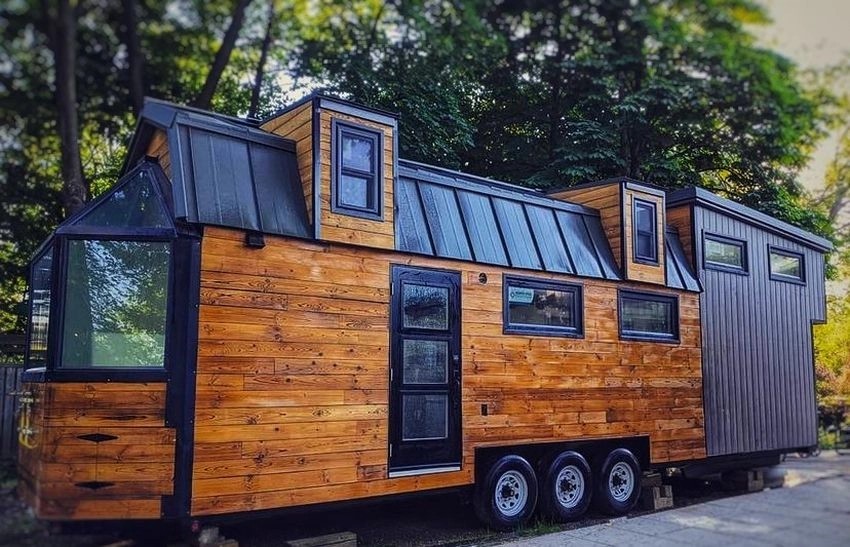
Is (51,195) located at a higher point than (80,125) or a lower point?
lower

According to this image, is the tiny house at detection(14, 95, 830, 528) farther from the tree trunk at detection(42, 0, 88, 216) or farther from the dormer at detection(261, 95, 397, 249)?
the tree trunk at detection(42, 0, 88, 216)

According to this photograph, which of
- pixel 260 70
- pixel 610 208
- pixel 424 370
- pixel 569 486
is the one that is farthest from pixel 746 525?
pixel 260 70

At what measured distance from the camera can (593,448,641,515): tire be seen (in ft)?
25.0

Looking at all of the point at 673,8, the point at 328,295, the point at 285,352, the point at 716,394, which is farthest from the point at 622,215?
the point at 285,352

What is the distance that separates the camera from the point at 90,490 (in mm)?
4707

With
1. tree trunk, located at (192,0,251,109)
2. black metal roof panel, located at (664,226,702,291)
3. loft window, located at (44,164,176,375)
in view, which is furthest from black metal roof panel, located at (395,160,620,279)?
tree trunk, located at (192,0,251,109)

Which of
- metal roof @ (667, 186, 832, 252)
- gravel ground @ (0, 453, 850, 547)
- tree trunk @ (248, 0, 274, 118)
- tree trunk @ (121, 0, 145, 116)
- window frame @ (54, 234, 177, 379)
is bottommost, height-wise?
gravel ground @ (0, 453, 850, 547)

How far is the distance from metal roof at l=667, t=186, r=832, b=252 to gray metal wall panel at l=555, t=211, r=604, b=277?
1791mm

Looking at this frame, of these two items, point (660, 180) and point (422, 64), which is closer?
point (422, 64)

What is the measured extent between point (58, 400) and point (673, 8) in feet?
29.2

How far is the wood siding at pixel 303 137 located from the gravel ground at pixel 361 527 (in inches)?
105

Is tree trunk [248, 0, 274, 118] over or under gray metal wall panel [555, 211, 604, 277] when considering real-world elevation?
over

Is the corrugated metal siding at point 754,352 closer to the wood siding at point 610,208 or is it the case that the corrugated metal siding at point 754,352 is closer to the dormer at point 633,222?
the dormer at point 633,222

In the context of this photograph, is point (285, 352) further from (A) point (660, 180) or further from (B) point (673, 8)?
(A) point (660, 180)
